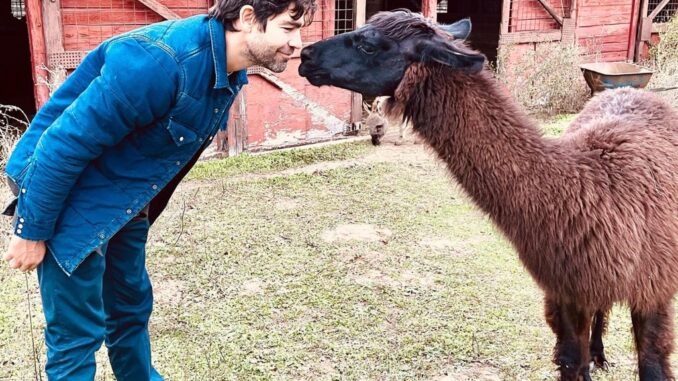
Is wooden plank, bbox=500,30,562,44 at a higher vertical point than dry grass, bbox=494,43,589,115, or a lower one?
higher

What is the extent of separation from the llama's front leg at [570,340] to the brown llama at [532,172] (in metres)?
0.22

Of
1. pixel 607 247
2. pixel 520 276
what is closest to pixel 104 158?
pixel 607 247

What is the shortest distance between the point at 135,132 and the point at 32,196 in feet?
1.26

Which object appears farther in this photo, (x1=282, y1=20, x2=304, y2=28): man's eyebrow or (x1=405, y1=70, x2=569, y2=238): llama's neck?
(x1=405, y1=70, x2=569, y2=238): llama's neck

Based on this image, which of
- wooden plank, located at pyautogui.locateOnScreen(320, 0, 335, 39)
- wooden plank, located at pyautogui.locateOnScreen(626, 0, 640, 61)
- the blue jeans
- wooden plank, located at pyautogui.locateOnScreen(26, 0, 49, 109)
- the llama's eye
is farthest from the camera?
wooden plank, located at pyautogui.locateOnScreen(626, 0, 640, 61)

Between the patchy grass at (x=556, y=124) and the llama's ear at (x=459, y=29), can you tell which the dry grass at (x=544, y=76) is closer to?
the patchy grass at (x=556, y=124)

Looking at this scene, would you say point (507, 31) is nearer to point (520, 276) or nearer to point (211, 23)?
point (520, 276)

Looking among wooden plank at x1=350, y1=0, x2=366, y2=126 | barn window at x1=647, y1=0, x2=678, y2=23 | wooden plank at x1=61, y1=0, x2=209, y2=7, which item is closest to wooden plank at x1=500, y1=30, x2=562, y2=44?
wooden plank at x1=350, y1=0, x2=366, y2=126

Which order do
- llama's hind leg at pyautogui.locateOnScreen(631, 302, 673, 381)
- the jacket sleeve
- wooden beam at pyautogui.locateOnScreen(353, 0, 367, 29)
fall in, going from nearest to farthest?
the jacket sleeve, llama's hind leg at pyautogui.locateOnScreen(631, 302, 673, 381), wooden beam at pyautogui.locateOnScreen(353, 0, 367, 29)

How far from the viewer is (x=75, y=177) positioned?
6.59 feet

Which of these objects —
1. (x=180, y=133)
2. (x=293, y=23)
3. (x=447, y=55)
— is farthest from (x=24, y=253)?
(x=447, y=55)

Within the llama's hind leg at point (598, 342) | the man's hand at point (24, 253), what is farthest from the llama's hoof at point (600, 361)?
the man's hand at point (24, 253)

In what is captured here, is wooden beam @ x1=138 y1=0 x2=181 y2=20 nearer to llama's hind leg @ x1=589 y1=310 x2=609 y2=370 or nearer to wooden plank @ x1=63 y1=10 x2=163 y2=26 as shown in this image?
wooden plank @ x1=63 y1=10 x2=163 y2=26

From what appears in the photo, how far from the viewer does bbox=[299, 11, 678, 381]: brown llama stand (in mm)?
2672
